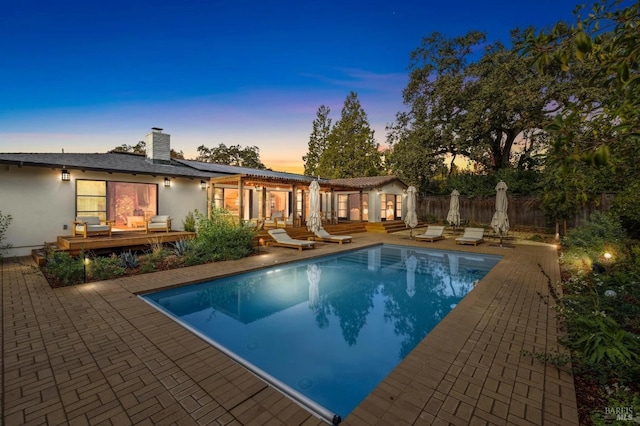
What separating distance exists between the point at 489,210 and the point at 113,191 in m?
23.9

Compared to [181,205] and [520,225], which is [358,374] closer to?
[181,205]

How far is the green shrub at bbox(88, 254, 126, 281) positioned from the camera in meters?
6.99

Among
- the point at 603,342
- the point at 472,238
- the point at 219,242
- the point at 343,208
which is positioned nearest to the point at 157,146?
the point at 219,242

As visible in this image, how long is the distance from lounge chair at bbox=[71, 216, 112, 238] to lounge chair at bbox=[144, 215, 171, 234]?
144cm

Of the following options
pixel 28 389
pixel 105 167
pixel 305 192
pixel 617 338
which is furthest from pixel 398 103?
pixel 28 389

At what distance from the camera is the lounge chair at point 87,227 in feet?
30.7

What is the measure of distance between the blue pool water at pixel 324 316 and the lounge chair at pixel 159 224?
5.29m

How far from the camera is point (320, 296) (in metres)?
6.85

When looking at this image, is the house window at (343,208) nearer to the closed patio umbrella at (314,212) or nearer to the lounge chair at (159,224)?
the closed patio umbrella at (314,212)

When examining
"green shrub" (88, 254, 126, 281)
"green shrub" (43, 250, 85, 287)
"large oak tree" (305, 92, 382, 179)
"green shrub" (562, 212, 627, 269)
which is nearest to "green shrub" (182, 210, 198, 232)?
"green shrub" (88, 254, 126, 281)

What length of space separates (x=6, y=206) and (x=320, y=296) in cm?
1051

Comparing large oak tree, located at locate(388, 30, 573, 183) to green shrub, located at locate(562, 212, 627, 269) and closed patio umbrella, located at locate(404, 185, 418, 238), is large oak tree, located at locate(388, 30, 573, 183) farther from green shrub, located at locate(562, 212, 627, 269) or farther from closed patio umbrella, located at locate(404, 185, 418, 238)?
green shrub, located at locate(562, 212, 627, 269)

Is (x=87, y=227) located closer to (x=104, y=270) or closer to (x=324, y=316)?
(x=104, y=270)

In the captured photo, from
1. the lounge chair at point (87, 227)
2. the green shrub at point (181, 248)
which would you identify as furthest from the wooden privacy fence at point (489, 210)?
the lounge chair at point (87, 227)
